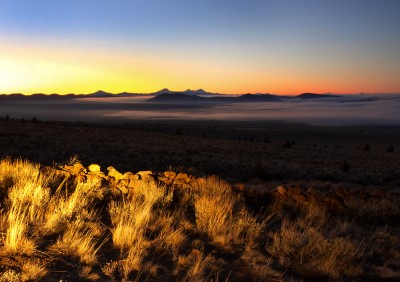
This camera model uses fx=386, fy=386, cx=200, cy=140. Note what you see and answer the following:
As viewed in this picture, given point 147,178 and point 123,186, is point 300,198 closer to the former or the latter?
point 147,178

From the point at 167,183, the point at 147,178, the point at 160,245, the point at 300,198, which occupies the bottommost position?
the point at 300,198

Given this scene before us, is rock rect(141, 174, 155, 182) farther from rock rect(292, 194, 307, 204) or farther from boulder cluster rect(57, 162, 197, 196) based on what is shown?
rock rect(292, 194, 307, 204)

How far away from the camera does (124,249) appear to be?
5.15 meters

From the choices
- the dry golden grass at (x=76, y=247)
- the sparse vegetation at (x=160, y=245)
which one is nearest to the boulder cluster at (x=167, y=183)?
the sparse vegetation at (x=160, y=245)

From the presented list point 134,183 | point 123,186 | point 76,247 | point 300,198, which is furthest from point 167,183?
point 76,247

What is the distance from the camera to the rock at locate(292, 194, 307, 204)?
9661 mm

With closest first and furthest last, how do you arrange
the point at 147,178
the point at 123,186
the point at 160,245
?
1. the point at 160,245
2. the point at 123,186
3. the point at 147,178

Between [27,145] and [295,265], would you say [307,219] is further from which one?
[27,145]

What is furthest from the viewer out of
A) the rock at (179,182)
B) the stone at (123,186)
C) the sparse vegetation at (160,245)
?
the rock at (179,182)

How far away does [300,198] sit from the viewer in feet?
31.9

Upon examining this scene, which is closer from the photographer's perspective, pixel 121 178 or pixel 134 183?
pixel 134 183

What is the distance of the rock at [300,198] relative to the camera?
9.66m

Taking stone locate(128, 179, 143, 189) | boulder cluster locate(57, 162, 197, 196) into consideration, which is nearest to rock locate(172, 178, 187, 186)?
boulder cluster locate(57, 162, 197, 196)

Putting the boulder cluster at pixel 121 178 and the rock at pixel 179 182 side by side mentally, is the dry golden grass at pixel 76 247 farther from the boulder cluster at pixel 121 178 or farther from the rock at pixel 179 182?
the rock at pixel 179 182
